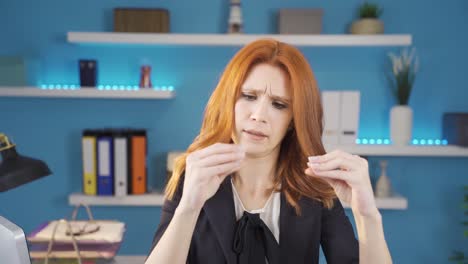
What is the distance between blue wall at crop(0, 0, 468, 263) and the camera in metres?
2.48

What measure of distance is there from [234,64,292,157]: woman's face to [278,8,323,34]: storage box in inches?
46.5

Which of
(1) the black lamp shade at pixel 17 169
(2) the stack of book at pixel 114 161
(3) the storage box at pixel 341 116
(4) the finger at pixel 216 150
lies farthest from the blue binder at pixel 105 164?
(4) the finger at pixel 216 150

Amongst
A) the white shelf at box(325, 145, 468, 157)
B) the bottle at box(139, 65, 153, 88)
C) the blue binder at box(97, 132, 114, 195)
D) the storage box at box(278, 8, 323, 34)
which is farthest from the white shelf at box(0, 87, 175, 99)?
the white shelf at box(325, 145, 468, 157)

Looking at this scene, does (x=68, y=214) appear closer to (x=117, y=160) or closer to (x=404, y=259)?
(x=117, y=160)

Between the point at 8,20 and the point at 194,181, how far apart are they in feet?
6.60

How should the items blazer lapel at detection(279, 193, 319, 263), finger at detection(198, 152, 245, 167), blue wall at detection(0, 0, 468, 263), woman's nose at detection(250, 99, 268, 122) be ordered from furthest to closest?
1. blue wall at detection(0, 0, 468, 263)
2. blazer lapel at detection(279, 193, 319, 263)
3. woman's nose at detection(250, 99, 268, 122)
4. finger at detection(198, 152, 245, 167)

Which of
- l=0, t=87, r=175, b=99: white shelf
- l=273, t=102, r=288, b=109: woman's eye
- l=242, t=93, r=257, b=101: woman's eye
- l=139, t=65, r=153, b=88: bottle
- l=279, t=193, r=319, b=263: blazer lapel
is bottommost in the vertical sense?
l=279, t=193, r=319, b=263: blazer lapel

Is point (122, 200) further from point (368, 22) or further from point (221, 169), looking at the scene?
point (368, 22)

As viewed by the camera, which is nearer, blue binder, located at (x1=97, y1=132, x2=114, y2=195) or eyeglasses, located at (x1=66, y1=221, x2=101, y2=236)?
eyeglasses, located at (x1=66, y1=221, x2=101, y2=236)

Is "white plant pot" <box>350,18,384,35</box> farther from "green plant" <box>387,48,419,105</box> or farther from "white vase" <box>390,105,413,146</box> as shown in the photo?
"white vase" <box>390,105,413,146</box>

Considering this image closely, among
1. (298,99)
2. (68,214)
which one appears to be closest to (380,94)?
(298,99)

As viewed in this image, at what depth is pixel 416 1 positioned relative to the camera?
2461 millimetres

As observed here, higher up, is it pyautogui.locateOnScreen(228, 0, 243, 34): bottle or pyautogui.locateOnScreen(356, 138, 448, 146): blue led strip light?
pyautogui.locateOnScreen(228, 0, 243, 34): bottle

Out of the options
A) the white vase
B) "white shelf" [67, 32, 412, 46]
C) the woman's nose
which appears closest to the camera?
the woman's nose
